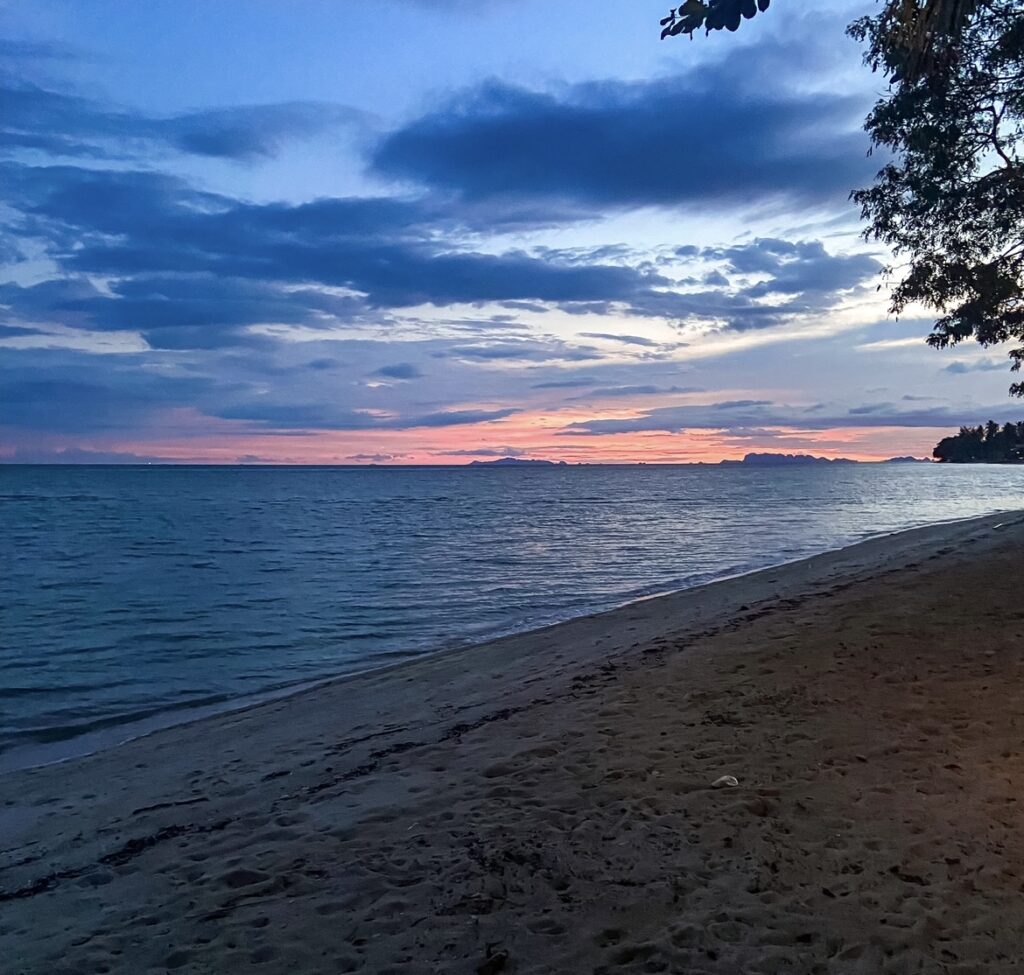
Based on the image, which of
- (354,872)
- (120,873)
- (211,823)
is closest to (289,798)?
(211,823)

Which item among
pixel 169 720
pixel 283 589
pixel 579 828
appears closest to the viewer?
pixel 579 828

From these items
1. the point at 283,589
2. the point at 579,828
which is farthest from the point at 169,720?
the point at 283,589

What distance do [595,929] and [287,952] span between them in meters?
1.55

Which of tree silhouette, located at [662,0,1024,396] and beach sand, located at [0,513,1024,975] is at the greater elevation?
tree silhouette, located at [662,0,1024,396]

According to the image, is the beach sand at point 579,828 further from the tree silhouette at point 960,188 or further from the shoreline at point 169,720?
the tree silhouette at point 960,188

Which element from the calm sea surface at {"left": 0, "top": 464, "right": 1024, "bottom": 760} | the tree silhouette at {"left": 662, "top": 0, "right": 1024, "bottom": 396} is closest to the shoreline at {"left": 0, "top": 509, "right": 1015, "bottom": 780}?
the calm sea surface at {"left": 0, "top": 464, "right": 1024, "bottom": 760}

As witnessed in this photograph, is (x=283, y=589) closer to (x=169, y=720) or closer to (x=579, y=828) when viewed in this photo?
(x=169, y=720)

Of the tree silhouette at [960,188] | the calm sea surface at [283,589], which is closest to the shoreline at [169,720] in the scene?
the calm sea surface at [283,589]

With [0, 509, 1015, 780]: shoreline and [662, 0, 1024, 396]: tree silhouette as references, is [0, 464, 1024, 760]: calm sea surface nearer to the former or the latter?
[0, 509, 1015, 780]: shoreline

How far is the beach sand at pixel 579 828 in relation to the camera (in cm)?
402

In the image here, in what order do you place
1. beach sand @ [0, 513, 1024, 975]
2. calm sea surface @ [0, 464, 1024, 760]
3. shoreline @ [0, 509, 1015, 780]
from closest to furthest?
beach sand @ [0, 513, 1024, 975] < shoreline @ [0, 509, 1015, 780] < calm sea surface @ [0, 464, 1024, 760]

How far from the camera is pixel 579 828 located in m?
5.23

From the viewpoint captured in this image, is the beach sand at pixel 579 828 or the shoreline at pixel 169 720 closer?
the beach sand at pixel 579 828

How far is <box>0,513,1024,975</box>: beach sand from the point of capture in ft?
13.2
